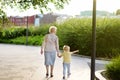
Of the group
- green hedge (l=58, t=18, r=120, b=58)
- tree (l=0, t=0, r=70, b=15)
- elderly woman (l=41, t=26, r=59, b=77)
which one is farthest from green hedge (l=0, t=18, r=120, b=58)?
elderly woman (l=41, t=26, r=59, b=77)

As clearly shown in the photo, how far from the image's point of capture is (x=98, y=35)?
25.6 meters

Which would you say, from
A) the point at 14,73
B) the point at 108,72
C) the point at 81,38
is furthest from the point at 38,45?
the point at 108,72

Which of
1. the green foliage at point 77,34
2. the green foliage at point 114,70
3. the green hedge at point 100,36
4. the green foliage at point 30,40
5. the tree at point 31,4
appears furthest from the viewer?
the green foliage at point 30,40

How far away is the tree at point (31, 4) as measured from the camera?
20625mm

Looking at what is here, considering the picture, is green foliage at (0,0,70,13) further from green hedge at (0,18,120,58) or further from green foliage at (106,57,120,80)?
green foliage at (106,57,120,80)

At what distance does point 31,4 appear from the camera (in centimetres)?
2112

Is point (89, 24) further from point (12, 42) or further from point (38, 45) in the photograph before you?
point (12, 42)

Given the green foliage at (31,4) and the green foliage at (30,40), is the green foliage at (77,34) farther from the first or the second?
the green foliage at (30,40)

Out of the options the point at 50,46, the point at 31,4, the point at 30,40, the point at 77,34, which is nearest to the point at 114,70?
the point at 50,46

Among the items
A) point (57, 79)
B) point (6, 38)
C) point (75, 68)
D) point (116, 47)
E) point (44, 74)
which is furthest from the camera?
point (6, 38)

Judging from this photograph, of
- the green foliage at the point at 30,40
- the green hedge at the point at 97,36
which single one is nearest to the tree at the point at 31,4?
the green hedge at the point at 97,36

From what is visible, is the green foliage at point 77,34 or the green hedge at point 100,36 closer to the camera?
the green hedge at point 100,36

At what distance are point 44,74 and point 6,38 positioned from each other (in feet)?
104

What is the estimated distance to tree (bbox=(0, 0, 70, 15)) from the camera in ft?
67.7
